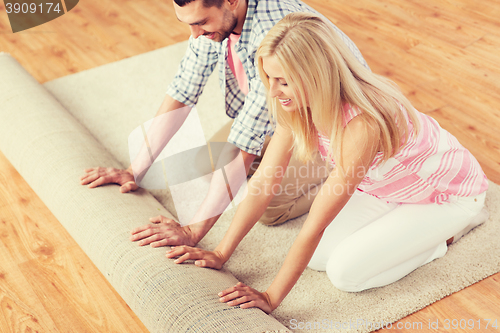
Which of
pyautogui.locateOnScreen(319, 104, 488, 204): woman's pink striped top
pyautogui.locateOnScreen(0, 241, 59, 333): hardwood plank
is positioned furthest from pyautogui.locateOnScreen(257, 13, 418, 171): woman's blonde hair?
pyautogui.locateOnScreen(0, 241, 59, 333): hardwood plank

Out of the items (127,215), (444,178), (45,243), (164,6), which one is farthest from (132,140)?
(164,6)

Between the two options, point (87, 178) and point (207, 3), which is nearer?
point (207, 3)

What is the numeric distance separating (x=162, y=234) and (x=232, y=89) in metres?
0.61

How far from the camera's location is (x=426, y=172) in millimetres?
1343

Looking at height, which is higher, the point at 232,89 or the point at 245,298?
the point at 232,89

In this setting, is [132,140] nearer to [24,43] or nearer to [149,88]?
[149,88]

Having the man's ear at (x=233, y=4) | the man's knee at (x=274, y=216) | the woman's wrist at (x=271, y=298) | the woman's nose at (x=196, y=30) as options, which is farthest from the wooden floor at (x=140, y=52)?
the man's ear at (x=233, y=4)

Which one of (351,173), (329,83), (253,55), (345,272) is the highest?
(329,83)

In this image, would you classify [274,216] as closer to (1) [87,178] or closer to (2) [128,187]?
(2) [128,187]

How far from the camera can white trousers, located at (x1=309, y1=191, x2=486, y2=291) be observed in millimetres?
1387
